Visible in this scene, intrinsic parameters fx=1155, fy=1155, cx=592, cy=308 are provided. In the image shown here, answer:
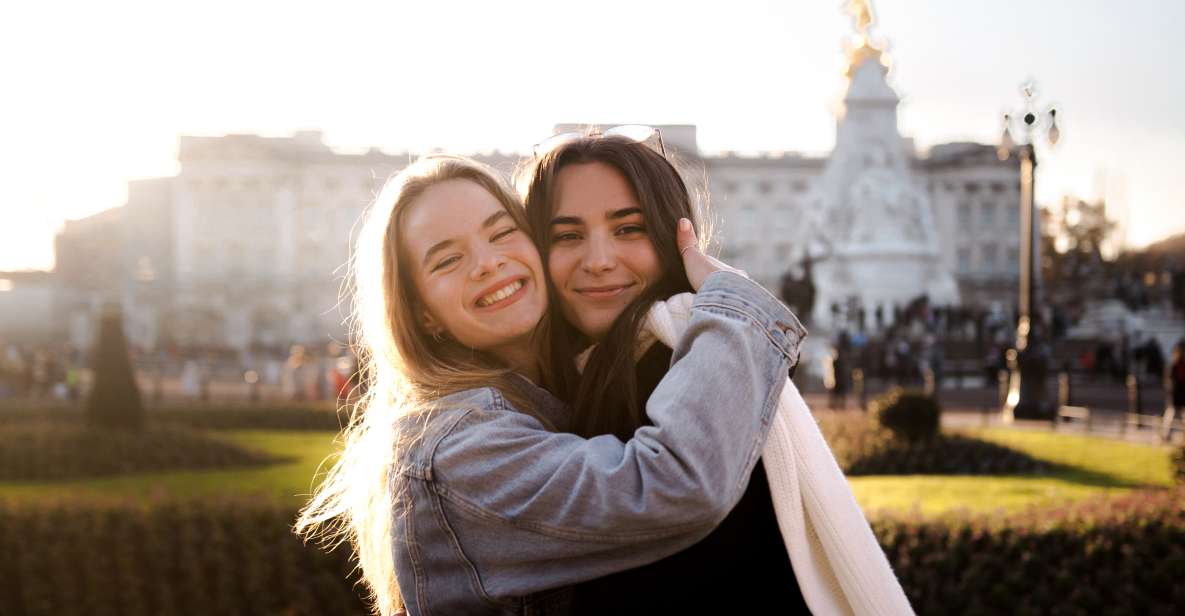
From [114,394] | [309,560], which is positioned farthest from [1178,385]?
[114,394]

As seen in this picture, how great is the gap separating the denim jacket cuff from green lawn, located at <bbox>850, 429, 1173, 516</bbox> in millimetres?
5669

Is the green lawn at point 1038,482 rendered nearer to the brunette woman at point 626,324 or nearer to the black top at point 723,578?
the brunette woman at point 626,324

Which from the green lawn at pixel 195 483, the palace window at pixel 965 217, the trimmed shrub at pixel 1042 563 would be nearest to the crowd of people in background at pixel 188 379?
the green lawn at pixel 195 483

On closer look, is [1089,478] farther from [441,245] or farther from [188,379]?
[188,379]

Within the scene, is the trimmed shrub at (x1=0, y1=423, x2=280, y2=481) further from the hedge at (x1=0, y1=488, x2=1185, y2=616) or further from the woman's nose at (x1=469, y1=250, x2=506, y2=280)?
the woman's nose at (x1=469, y1=250, x2=506, y2=280)

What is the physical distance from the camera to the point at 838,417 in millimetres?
16938

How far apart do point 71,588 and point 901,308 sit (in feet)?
120

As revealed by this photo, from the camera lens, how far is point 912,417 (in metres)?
13.8

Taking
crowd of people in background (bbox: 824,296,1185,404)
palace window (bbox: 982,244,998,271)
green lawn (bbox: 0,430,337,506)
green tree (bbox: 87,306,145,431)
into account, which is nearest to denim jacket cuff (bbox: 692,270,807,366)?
green lawn (bbox: 0,430,337,506)

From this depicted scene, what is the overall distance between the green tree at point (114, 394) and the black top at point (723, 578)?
48.7 ft

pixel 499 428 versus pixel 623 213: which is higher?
pixel 623 213

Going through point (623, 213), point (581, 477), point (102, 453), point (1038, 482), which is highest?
point (623, 213)

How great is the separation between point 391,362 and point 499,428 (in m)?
0.48

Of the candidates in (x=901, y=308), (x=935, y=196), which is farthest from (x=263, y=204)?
(x=901, y=308)
